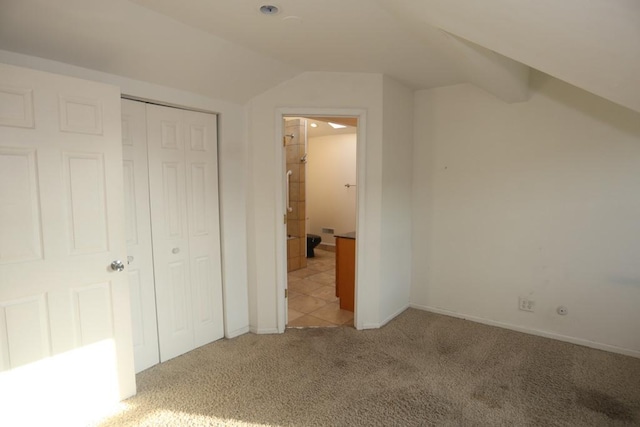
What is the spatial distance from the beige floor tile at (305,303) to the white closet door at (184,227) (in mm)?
1033

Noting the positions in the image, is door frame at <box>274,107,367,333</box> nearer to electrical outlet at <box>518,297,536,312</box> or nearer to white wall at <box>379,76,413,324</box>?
white wall at <box>379,76,413,324</box>

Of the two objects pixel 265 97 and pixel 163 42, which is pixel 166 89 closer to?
pixel 163 42

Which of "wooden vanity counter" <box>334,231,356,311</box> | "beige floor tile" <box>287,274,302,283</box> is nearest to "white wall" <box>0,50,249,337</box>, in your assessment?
"wooden vanity counter" <box>334,231,356,311</box>

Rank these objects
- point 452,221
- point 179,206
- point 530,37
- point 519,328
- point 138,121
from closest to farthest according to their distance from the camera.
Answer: point 530,37
point 138,121
point 179,206
point 519,328
point 452,221

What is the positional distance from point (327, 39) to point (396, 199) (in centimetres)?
166

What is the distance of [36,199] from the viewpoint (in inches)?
66.7

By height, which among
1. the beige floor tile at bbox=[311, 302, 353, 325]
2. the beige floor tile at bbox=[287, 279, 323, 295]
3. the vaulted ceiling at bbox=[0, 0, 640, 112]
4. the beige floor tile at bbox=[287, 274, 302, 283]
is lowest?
the beige floor tile at bbox=[311, 302, 353, 325]

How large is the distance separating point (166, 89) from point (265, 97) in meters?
0.80

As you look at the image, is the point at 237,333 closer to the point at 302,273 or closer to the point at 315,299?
the point at 315,299

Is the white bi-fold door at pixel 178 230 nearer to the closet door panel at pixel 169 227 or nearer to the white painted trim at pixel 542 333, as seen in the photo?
the closet door panel at pixel 169 227

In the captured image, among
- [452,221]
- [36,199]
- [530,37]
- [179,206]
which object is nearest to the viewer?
[530,37]

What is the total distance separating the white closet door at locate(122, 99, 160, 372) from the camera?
2.27 meters

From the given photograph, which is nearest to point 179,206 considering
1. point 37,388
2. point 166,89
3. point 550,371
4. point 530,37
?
point 166,89

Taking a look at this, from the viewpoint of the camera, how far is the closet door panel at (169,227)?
2.41 meters
